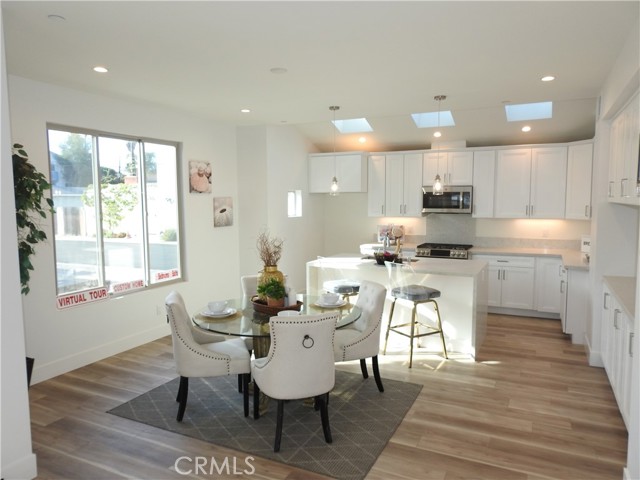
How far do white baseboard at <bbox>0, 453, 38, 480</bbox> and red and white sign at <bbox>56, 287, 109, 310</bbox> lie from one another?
1941 mm

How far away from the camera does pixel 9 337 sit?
2561 mm

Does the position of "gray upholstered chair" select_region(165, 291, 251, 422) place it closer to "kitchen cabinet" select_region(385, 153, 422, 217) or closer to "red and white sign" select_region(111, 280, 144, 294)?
"red and white sign" select_region(111, 280, 144, 294)

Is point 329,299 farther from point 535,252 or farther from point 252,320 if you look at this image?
point 535,252

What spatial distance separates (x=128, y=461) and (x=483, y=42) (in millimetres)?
3731

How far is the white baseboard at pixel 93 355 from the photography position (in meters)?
4.23

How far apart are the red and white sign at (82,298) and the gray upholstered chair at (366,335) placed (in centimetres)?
263

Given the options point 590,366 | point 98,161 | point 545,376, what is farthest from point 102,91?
point 590,366

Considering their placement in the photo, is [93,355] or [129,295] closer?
[93,355]

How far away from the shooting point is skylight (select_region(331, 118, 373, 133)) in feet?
23.6

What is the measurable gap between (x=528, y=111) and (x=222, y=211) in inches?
177

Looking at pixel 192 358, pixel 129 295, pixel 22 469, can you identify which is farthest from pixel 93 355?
pixel 22 469

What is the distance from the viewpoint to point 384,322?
530 centimetres

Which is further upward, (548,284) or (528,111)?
(528,111)

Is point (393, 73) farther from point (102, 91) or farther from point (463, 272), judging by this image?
point (102, 91)
